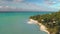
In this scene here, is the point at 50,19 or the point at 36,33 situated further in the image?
the point at 50,19

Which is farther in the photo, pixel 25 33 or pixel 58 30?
pixel 25 33

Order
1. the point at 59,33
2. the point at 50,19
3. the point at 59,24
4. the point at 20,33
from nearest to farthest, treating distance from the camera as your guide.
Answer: the point at 59,33
the point at 59,24
the point at 20,33
the point at 50,19

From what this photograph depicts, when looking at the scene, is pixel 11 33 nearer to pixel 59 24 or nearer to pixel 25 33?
pixel 25 33

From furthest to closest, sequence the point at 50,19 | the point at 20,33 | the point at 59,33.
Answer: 1. the point at 50,19
2. the point at 20,33
3. the point at 59,33

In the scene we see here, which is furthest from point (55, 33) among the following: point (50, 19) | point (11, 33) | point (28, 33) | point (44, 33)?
point (50, 19)

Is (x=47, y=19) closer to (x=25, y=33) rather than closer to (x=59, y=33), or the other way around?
(x=25, y=33)

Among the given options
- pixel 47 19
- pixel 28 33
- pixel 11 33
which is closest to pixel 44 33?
pixel 28 33

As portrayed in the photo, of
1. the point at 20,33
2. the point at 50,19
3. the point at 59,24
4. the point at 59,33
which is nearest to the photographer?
the point at 59,33

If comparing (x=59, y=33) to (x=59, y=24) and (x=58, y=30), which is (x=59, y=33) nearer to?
(x=58, y=30)
